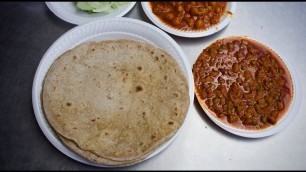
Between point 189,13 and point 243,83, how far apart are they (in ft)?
2.42

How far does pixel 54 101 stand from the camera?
1714 millimetres

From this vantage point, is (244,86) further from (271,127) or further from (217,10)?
(217,10)

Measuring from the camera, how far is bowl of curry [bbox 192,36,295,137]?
1894 millimetres

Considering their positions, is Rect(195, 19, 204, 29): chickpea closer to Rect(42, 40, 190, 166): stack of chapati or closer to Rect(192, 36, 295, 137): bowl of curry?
Rect(192, 36, 295, 137): bowl of curry

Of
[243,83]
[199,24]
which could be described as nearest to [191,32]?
[199,24]

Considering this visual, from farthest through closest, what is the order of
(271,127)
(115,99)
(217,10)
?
(217,10)
(271,127)
(115,99)

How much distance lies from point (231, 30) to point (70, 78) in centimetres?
144

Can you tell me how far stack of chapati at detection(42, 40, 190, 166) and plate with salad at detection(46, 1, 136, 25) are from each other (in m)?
0.42

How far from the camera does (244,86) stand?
2.01m

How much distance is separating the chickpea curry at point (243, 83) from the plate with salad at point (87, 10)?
0.77m

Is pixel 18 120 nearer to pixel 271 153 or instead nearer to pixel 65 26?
pixel 65 26

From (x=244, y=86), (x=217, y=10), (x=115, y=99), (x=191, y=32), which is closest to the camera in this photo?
(x=115, y=99)

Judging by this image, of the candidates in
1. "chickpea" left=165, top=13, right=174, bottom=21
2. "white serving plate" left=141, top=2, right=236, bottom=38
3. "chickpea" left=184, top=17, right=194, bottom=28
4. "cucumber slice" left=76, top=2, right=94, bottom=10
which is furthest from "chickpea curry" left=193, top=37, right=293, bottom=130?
"cucumber slice" left=76, top=2, right=94, bottom=10

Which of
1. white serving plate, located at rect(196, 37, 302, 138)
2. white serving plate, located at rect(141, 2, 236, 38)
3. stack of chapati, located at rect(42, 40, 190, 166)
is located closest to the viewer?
stack of chapati, located at rect(42, 40, 190, 166)
